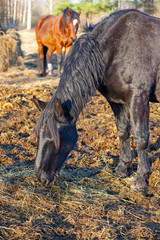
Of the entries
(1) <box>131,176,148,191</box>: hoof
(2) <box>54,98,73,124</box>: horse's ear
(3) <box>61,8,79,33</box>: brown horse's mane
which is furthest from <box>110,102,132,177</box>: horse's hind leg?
(3) <box>61,8,79,33</box>: brown horse's mane

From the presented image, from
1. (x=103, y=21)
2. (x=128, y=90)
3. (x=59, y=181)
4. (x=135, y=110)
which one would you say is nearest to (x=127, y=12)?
(x=103, y=21)

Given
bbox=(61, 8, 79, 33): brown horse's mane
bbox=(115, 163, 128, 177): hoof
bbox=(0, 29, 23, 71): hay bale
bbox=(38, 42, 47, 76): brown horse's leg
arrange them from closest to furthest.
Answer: bbox=(115, 163, 128, 177): hoof
bbox=(61, 8, 79, 33): brown horse's mane
bbox=(0, 29, 23, 71): hay bale
bbox=(38, 42, 47, 76): brown horse's leg

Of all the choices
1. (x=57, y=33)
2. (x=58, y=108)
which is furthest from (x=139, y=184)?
(x=57, y=33)

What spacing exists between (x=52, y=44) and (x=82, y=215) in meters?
9.00

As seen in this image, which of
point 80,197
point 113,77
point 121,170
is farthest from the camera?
point 121,170

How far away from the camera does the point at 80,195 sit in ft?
8.41

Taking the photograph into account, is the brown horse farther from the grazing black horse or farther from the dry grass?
the grazing black horse

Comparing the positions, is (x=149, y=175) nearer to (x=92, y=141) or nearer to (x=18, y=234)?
(x=92, y=141)

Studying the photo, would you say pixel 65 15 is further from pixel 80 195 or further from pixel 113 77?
pixel 80 195

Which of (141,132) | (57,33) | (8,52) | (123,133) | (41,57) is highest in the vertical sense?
(57,33)

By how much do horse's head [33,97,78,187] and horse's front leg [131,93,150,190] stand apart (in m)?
0.77

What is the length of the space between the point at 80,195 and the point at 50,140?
2.27 feet

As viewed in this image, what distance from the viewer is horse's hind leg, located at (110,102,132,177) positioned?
3.17m

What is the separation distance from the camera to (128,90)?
8.76 ft
